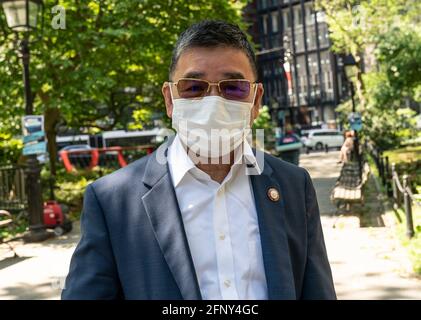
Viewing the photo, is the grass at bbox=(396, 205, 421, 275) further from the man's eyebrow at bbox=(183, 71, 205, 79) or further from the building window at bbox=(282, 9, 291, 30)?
the building window at bbox=(282, 9, 291, 30)

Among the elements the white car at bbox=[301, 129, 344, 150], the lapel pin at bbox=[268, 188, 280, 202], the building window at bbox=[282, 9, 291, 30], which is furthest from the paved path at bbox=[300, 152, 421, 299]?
the building window at bbox=[282, 9, 291, 30]

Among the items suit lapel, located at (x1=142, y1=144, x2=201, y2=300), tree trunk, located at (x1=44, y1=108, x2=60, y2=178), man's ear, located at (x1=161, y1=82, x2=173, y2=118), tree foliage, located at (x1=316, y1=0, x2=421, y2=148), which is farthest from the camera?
tree foliage, located at (x1=316, y1=0, x2=421, y2=148)

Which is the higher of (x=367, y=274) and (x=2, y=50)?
(x=2, y=50)

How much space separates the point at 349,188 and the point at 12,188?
23.8ft

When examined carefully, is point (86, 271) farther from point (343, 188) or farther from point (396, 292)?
point (343, 188)

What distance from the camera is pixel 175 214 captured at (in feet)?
6.08

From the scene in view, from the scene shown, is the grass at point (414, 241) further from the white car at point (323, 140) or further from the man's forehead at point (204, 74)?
the white car at point (323, 140)

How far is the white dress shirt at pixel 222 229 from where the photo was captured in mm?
1838

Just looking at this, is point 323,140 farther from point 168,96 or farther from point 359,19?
point 168,96

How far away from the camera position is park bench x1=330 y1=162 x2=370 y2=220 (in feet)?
37.1

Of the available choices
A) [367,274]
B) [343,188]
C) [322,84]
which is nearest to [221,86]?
[367,274]

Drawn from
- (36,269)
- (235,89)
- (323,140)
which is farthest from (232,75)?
(323,140)

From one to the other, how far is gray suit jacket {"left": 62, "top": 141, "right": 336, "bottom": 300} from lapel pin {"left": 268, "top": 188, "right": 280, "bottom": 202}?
1 cm

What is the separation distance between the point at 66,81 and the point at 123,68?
319cm
